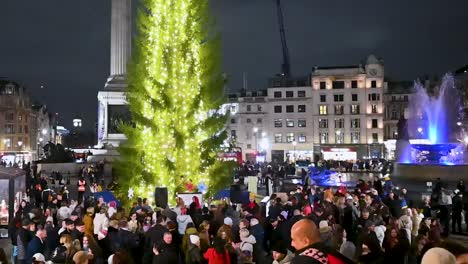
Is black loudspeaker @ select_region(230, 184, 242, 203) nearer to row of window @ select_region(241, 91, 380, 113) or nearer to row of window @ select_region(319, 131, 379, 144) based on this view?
row of window @ select_region(241, 91, 380, 113)

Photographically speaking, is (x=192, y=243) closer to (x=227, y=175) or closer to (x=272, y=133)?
(x=227, y=175)

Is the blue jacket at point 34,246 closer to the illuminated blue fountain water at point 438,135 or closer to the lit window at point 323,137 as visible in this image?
the illuminated blue fountain water at point 438,135

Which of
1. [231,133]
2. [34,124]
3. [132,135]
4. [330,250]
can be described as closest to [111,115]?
[132,135]

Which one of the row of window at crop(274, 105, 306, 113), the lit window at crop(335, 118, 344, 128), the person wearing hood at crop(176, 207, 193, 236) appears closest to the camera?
the person wearing hood at crop(176, 207, 193, 236)

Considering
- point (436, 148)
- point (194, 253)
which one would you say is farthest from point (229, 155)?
point (194, 253)

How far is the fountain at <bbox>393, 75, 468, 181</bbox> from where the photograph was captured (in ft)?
113

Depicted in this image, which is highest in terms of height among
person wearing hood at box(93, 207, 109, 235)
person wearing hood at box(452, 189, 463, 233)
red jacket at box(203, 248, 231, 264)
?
person wearing hood at box(93, 207, 109, 235)

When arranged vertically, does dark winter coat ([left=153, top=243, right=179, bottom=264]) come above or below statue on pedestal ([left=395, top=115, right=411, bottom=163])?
below

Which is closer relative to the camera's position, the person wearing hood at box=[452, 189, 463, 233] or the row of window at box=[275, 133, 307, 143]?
the person wearing hood at box=[452, 189, 463, 233]

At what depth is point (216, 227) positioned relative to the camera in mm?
14297

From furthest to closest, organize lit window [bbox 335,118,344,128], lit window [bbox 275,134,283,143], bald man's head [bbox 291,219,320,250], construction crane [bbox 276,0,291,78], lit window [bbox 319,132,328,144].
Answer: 1. construction crane [bbox 276,0,291,78]
2. lit window [bbox 275,134,283,143]
3. lit window [bbox 319,132,328,144]
4. lit window [bbox 335,118,344,128]
5. bald man's head [bbox 291,219,320,250]

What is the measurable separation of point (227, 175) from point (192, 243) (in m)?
15.9

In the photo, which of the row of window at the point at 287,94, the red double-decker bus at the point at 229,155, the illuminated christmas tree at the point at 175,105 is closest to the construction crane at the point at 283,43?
the row of window at the point at 287,94

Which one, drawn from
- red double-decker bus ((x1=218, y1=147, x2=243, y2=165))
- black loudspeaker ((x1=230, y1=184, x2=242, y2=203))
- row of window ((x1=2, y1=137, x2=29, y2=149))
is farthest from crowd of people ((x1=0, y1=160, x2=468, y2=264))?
row of window ((x1=2, y1=137, x2=29, y2=149))
